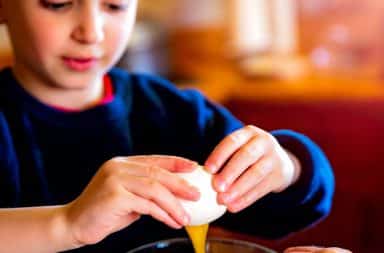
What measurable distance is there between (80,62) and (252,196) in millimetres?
A: 249

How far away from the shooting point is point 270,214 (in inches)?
33.3

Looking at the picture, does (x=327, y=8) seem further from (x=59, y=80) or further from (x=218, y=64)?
(x=59, y=80)

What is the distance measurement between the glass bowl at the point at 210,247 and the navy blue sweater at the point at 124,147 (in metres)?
0.16

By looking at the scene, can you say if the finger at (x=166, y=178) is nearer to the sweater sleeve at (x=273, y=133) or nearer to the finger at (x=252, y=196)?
the finger at (x=252, y=196)

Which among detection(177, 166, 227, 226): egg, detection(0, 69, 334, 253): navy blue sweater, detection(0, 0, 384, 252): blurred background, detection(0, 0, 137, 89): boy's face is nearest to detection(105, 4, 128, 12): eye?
detection(0, 0, 137, 89): boy's face

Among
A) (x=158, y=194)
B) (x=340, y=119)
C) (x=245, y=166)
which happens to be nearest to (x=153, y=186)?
(x=158, y=194)

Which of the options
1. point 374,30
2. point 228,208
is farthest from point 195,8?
point 228,208

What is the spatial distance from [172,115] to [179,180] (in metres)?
0.31

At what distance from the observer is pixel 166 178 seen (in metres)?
0.58

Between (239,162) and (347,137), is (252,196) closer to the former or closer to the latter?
(239,162)

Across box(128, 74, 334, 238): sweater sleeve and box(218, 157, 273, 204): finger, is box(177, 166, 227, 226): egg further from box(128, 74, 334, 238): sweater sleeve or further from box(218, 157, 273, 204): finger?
box(128, 74, 334, 238): sweater sleeve

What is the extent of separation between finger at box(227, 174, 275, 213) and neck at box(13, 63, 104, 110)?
0.25 meters

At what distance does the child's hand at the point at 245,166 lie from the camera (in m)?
0.63

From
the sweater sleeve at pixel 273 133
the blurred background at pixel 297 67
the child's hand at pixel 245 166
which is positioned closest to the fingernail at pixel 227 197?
the child's hand at pixel 245 166
